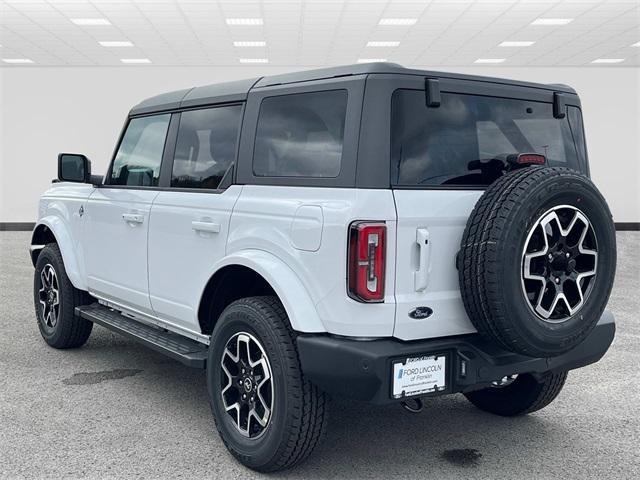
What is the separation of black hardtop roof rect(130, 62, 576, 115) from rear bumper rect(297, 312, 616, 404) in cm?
115

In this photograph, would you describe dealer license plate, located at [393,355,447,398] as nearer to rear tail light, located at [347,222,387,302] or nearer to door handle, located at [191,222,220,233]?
rear tail light, located at [347,222,387,302]

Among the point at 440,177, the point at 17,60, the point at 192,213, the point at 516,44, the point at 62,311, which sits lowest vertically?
the point at 62,311

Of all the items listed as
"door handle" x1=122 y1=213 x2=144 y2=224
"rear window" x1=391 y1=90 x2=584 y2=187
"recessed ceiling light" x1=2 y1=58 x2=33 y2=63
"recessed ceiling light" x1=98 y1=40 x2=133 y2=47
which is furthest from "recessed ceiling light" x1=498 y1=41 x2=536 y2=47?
"door handle" x1=122 y1=213 x2=144 y2=224

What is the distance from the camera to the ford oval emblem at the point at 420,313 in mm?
2863

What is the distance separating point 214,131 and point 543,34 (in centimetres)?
1547

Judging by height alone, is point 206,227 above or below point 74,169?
below

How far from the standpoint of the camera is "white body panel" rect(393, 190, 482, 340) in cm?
283

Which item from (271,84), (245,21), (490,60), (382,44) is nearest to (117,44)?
(245,21)

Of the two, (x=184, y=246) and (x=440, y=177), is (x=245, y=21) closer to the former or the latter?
(x=184, y=246)

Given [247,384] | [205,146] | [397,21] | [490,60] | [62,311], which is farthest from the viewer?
[490,60]

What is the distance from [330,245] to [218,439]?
1.41 meters

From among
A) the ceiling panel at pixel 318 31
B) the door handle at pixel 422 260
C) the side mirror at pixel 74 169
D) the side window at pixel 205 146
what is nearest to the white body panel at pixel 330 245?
the door handle at pixel 422 260

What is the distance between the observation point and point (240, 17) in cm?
1554

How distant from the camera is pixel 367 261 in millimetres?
2770
